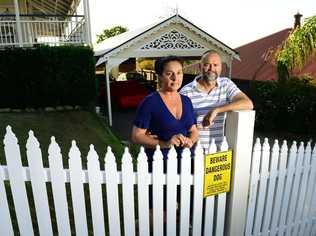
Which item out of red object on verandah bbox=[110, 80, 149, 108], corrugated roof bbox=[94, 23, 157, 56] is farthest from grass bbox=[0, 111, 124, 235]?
red object on verandah bbox=[110, 80, 149, 108]

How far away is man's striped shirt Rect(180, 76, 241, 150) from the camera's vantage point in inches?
114

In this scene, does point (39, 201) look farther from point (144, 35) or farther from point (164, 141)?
point (144, 35)


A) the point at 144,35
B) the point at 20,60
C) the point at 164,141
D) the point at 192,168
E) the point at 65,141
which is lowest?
the point at 65,141

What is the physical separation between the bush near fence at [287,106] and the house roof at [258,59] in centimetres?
452

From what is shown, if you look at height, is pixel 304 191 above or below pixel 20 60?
below

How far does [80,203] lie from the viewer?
7.55ft

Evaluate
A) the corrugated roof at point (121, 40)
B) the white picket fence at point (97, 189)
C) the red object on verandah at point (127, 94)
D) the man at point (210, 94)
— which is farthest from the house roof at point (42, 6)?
the white picket fence at point (97, 189)

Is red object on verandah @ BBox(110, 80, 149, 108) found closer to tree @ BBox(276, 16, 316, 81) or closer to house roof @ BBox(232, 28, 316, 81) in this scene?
house roof @ BBox(232, 28, 316, 81)

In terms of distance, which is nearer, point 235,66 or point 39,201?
point 39,201

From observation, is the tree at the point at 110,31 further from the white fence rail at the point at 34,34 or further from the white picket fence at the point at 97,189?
the white picket fence at the point at 97,189

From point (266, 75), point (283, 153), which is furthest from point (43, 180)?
point (266, 75)

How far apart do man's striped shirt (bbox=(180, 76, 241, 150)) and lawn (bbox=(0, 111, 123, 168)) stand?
391 centimetres

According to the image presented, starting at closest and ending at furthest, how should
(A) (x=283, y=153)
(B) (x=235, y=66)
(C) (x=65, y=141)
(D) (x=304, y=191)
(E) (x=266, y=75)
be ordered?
(A) (x=283, y=153) < (D) (x=304, y=191) < (C) (x=65, y=141) < (E) (x=266, y=75) < (B) (x=235, y=66)

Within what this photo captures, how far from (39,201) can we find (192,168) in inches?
49.3
